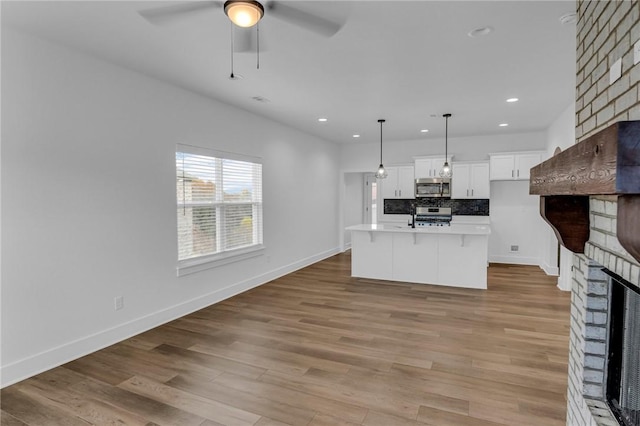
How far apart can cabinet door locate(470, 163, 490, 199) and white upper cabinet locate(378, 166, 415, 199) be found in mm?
1230

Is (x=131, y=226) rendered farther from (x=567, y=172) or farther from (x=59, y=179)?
(x=567, y=172)

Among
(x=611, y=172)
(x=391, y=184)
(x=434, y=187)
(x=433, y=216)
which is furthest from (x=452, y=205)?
(x=611, y=172)

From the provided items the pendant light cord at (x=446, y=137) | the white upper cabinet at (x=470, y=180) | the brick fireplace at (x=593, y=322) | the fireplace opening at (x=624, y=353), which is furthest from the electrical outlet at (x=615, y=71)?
the white upper cabinet at (x=470, y=180)

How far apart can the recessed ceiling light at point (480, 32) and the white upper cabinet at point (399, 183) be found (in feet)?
16.8

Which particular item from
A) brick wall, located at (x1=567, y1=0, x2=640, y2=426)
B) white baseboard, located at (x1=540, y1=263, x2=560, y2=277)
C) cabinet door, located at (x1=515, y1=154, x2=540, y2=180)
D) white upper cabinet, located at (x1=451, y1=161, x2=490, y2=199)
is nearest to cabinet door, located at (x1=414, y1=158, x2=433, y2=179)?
white upper cabinet, located at (x1=451, y1=161, x2=490, y2=199)

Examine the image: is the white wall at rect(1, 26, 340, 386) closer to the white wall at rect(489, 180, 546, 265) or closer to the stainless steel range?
the stainless steel range

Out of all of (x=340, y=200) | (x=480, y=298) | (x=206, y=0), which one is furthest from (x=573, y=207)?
(x=340, y=200)

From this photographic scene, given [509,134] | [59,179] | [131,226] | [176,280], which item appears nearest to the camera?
[59,179]

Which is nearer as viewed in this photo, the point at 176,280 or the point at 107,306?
the point at 107,306

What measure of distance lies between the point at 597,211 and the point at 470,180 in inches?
232

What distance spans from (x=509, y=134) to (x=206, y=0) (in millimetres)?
6662

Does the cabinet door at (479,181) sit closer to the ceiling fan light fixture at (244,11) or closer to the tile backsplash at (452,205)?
the tile backsplash at (452,205)

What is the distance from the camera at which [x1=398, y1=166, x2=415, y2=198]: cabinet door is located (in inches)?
309

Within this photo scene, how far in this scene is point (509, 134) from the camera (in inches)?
280
